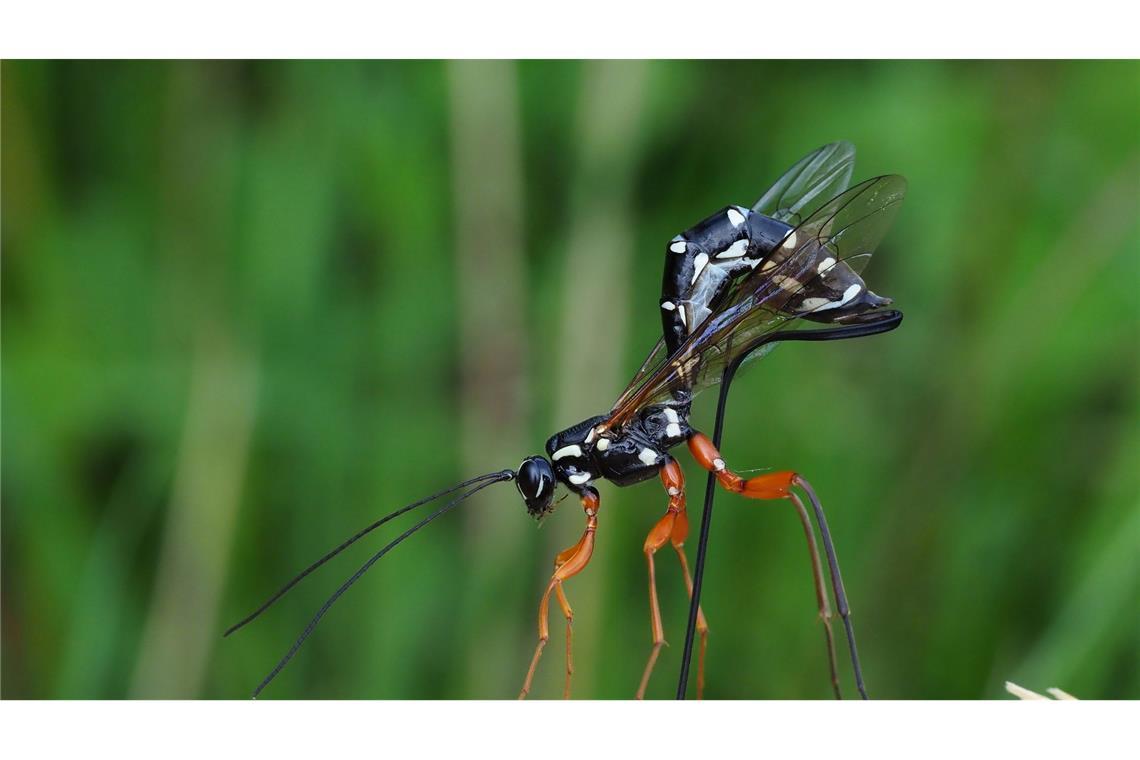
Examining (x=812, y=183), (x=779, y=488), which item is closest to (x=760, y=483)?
(x=779, y=488)

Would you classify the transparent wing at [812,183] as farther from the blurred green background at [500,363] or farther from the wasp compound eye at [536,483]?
the blurred green background at [500,363]

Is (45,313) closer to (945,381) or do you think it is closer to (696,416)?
(696,416)

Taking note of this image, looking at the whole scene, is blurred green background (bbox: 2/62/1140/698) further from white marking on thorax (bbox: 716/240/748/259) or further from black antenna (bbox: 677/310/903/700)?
black antenna (bbox: 677/310/903/700)

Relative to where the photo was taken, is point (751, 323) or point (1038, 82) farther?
point (1038, 82)

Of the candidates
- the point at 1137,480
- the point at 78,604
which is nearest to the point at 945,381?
the point at 1137,480

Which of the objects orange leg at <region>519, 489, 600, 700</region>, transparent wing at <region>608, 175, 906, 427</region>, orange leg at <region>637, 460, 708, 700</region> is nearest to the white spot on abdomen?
transparent wing at <region>608, 175, 906, 427</region>

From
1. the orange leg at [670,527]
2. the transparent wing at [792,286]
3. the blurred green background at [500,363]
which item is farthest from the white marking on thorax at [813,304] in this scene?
the blurred green background at [500,363]

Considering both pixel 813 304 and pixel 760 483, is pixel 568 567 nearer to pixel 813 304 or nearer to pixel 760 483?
pixel 760 483

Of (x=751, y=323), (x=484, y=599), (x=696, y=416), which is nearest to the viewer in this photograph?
(x=751, y=323)
